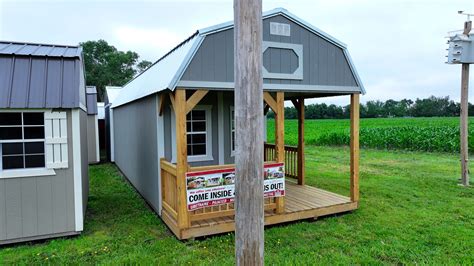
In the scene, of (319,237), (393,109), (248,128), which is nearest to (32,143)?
(248,128)

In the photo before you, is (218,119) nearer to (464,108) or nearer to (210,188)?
(210,188)

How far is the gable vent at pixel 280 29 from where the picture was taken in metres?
5.39

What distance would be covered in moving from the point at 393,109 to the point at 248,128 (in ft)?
219

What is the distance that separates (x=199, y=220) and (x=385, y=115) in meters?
62.7

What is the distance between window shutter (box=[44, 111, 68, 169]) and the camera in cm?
475

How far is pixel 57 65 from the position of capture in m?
4.94

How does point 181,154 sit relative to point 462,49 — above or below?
below

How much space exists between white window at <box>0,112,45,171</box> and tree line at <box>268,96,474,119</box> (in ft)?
170

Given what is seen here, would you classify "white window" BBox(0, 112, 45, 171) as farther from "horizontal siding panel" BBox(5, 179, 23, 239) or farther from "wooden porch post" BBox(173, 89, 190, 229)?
"wooden porch post" BBox(173, 89, 190, 229)

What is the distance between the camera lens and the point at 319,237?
194 inches

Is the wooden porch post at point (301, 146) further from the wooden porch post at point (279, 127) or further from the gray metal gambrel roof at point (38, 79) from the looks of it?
the gray metal gambrel roof at point (38, 79)

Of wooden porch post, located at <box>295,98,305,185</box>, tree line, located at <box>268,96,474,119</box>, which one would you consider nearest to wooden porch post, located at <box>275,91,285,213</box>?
wooden porch post, located at <box>295,98,305,185</box>

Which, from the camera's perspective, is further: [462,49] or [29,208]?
[462,49]

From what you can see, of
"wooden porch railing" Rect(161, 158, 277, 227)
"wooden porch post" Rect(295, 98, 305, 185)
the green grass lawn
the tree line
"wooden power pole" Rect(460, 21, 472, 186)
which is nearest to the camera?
the green grass lawn
